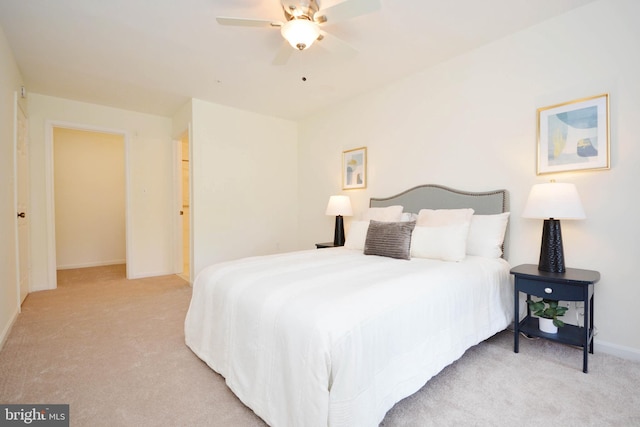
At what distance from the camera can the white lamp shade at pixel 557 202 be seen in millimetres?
2082

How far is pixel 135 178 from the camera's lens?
4.62 m

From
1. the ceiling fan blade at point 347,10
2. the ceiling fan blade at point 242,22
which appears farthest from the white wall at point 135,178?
the ceiling fan blade at point 347,10

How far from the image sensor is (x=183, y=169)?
17.0 ft

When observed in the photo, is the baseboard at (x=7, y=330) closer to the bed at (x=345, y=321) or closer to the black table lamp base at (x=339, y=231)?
the bed at (x=345, y=321)

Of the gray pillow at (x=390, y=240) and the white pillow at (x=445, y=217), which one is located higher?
the white pillow at (x=445, y=217)

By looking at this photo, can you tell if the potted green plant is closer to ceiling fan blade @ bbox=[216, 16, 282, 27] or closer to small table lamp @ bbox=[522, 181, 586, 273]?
small table lamp @ bbox=[522, 181, 586, 273]

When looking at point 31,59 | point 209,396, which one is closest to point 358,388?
point 209,396

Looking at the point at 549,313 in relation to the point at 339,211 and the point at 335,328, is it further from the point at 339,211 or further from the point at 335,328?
the point at 339,211

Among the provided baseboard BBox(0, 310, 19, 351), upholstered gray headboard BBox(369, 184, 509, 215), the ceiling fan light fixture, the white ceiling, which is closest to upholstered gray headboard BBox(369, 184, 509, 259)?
upholstered gray headboard BBox(369, 184, 509, 215)

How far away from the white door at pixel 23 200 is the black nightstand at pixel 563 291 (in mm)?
4807

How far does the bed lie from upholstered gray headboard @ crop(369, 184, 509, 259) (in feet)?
0.15

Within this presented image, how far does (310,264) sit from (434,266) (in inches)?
35.2

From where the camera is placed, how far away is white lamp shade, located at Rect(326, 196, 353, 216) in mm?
3959

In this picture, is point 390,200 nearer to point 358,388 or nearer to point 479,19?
point 479,19
